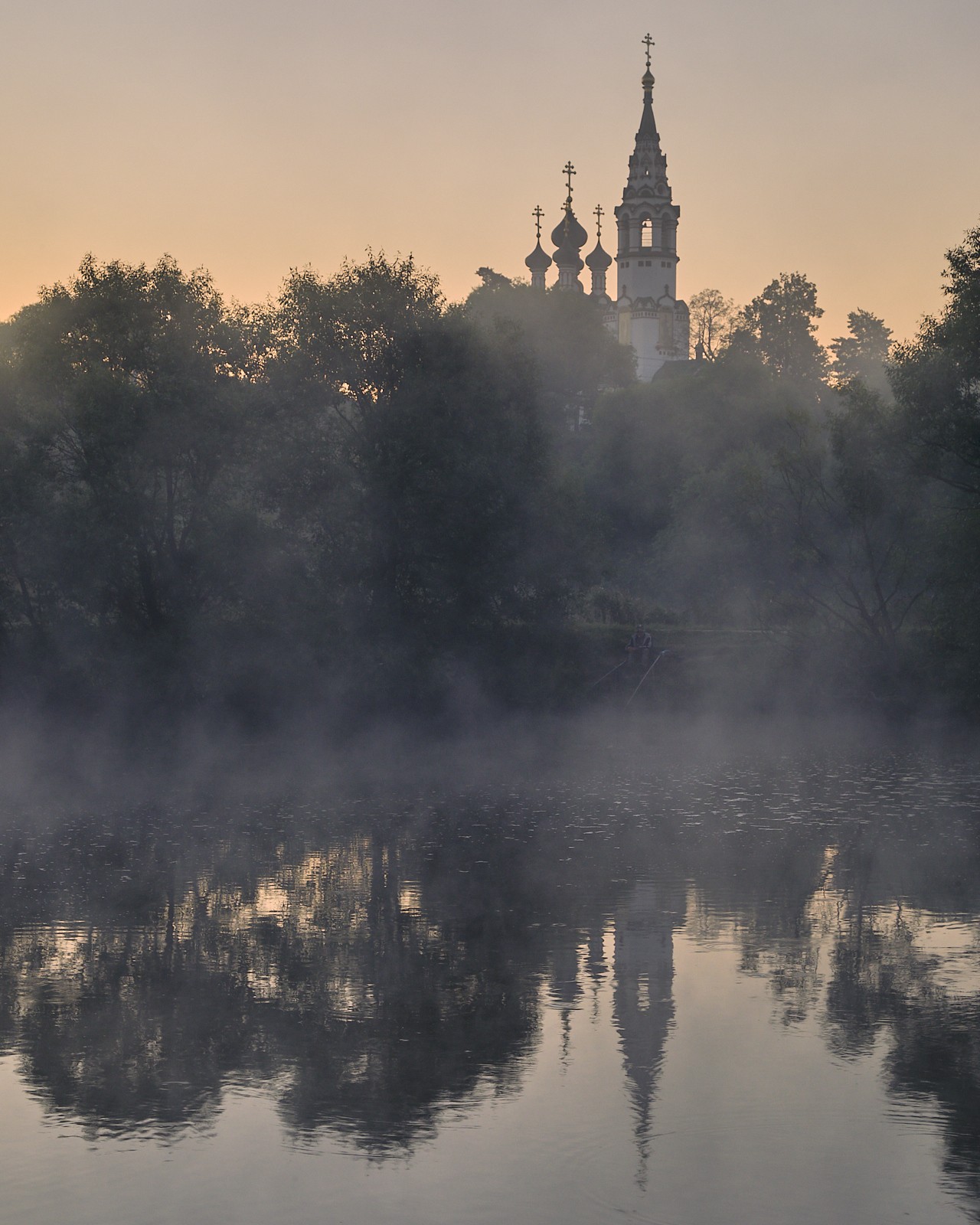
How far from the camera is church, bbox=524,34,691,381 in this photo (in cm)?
15875

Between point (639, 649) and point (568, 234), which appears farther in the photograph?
point (568, 234)

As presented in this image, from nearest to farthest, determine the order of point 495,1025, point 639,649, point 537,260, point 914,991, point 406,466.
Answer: point 495,1025 < point 914,991 < point 406,466 < point 639,649 < point 537,260

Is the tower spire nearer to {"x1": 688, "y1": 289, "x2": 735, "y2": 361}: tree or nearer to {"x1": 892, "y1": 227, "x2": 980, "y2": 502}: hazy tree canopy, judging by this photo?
{"x1": 688, "y1": 289, "x2": 735, "y2": 361}: tree

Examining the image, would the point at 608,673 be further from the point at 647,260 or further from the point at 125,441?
the point at 647,260

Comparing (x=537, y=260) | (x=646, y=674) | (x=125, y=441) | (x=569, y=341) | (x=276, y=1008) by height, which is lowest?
(x=276, y=1008)

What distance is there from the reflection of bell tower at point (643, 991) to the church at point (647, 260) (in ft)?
455

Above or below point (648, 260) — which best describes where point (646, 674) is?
below

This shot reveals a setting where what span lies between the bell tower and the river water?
463 feet

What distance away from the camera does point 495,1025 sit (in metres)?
12.9

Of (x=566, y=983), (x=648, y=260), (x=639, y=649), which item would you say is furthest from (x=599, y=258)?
(x=566, y=983)

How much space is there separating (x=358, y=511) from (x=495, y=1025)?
1308 inches

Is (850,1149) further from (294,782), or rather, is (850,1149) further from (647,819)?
(294,782)

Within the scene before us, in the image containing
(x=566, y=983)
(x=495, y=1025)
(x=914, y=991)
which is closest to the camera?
(x=495, y=1025)

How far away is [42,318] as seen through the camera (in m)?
45.6
